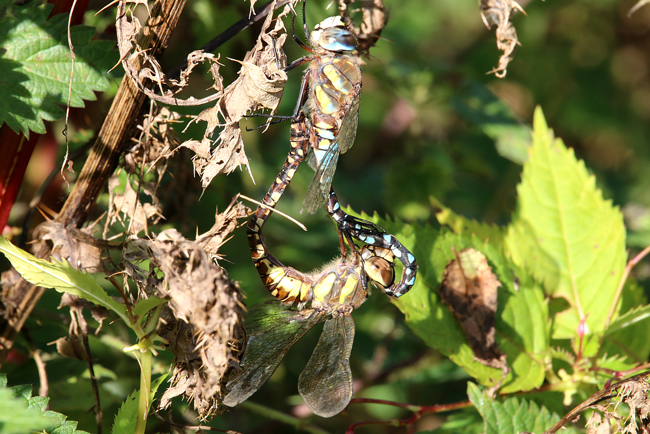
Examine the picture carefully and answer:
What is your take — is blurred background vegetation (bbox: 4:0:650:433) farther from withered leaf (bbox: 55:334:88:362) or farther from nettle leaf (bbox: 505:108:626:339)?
nettle leaf (bbox: 505:108:626:339)

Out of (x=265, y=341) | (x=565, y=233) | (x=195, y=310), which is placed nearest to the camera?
(x=195, y=310)

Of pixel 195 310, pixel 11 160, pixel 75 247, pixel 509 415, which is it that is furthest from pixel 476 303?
pixel 11 160

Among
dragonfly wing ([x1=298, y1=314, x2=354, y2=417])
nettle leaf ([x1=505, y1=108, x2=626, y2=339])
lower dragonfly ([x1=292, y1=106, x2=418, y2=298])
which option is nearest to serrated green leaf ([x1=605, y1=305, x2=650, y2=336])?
nettle leaf ([x1=505, y1=108, x2=626, y2=339])

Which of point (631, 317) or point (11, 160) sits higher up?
point (11, 160)

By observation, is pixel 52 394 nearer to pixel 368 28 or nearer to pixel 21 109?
pixel 21 109

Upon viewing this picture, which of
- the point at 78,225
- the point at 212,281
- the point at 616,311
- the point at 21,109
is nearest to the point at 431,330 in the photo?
the point at 616,311

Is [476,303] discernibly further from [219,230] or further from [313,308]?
[219,230]
